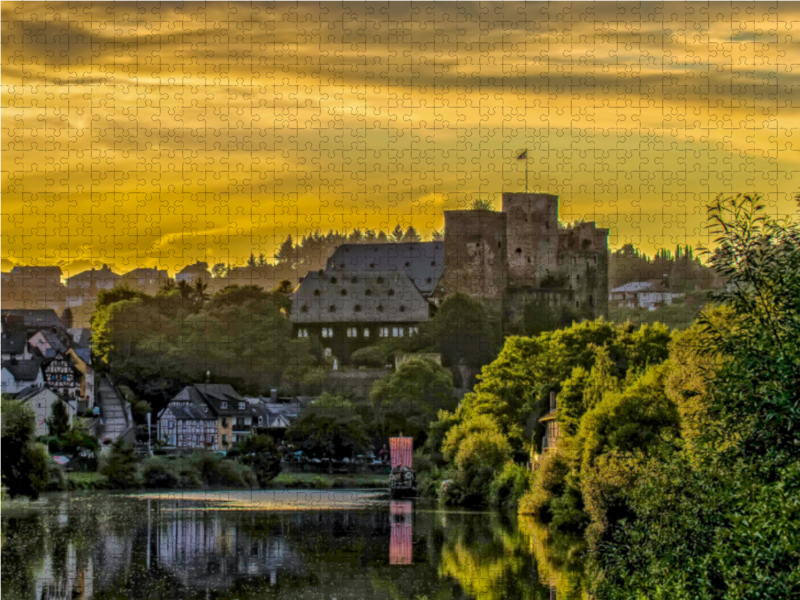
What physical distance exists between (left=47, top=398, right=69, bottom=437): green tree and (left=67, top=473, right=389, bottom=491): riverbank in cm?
477

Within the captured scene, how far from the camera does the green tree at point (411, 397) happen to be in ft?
189

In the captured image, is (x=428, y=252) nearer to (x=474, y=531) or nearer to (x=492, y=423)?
(x=492, y=423)

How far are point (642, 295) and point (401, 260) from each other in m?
14.6

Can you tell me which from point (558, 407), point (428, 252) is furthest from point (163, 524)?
point (428, 252)

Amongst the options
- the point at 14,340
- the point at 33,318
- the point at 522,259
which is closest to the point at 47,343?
the point at 14,340

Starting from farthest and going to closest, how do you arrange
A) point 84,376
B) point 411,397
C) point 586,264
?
point 586,264, point 84,376, point 411,397

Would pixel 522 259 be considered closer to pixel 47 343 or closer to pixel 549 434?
pixel 47 343

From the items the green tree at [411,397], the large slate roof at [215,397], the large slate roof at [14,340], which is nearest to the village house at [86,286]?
the large slate roof at [14,340]

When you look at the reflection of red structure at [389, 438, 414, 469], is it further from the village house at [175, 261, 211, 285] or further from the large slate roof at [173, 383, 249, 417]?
the village house at [175, 261, 211, 285]

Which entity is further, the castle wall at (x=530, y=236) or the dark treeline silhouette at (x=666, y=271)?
the castle wall at (x=530, y=236)

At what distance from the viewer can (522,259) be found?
76.9 meters

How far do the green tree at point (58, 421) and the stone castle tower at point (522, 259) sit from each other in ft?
84.5

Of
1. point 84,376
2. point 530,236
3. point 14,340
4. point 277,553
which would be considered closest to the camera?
point 277,553

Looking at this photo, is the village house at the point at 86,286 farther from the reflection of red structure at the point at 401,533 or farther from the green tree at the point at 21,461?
the green tree at the point at 21,461
